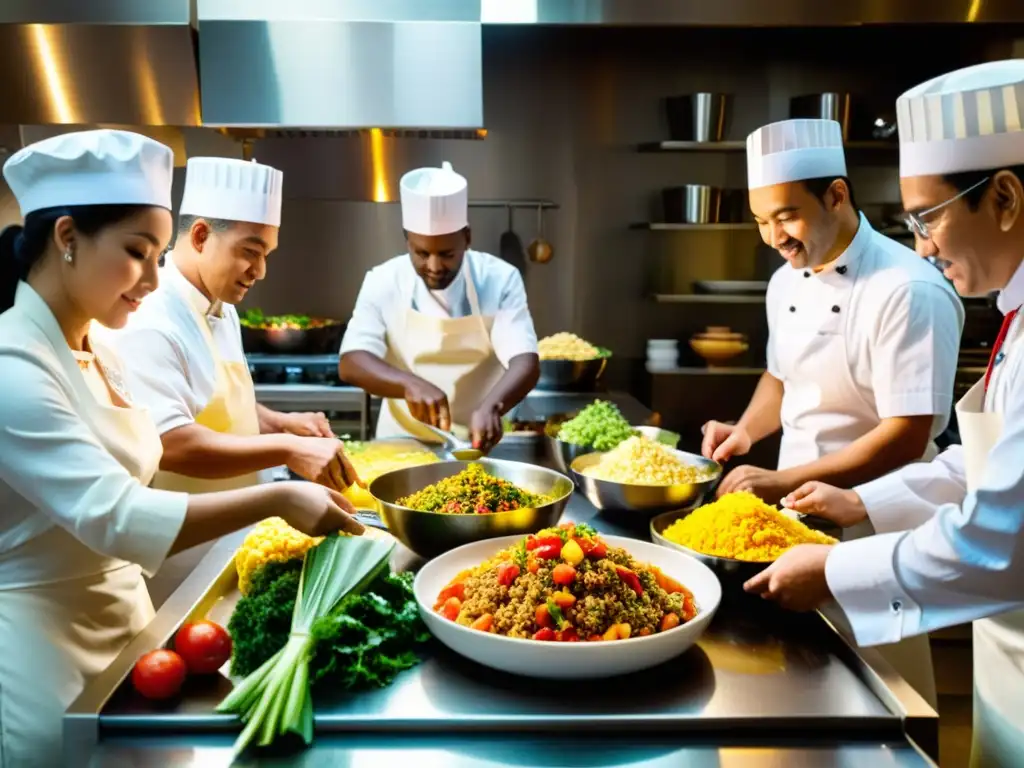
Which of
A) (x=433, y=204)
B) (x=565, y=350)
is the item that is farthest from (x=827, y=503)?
(x=565, y=350)

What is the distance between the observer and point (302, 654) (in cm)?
130

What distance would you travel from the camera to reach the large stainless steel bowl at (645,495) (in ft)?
6.82

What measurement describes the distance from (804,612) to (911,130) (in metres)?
0.92

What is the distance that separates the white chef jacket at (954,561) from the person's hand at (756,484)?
62 cm

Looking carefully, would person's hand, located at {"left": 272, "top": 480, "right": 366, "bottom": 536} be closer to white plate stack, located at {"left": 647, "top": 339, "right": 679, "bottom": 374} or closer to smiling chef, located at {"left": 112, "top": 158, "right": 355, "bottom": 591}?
smiling chef, located at {"left": 112, "top": 158, "right": 355, "bottom": 591}

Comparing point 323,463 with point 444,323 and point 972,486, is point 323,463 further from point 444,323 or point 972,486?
point 444,323

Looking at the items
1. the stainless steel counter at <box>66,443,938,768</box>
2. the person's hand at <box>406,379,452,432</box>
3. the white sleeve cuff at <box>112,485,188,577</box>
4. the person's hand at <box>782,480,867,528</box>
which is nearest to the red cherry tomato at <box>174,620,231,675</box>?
the stainless steel counter at <box>66,443,938,768</box>

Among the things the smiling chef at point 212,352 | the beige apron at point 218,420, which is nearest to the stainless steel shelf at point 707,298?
the smiling chef at point 212,352

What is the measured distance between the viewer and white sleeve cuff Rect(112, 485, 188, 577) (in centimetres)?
142

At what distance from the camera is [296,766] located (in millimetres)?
1168

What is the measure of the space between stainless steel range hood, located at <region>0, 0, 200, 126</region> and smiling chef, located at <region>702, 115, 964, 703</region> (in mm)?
2892

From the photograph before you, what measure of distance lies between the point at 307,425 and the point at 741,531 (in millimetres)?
1414

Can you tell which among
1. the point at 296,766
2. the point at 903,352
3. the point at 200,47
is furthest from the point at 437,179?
the point at 296,766

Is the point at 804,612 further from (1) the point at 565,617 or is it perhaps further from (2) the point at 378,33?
(2) the point at 378,33
